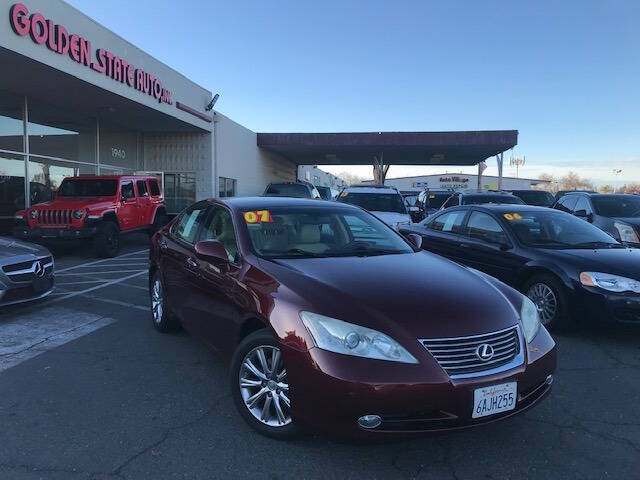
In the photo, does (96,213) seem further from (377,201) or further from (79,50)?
(377,201)

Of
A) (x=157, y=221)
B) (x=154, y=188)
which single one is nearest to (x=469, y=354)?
(x=157, y=221)

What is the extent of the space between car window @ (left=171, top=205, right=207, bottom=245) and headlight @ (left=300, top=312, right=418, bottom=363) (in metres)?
2.32

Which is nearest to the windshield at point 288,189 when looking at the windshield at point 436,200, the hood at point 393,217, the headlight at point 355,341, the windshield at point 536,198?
the windshield at point 436,200

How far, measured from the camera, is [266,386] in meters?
3.17

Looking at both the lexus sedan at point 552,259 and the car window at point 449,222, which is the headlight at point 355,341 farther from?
the car window at point 449,222

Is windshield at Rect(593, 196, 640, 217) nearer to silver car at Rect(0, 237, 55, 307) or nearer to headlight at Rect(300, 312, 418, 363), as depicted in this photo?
headlight at Rect(300, 312, 418, 363)

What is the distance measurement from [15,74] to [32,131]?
3.87 meters

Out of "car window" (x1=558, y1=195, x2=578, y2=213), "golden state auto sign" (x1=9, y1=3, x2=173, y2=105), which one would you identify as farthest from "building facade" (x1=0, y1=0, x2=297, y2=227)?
"car window" (x1=558, y1=195, x2=578, y2=213)

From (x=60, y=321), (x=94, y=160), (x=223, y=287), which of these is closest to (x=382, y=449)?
(x=223, y=287)

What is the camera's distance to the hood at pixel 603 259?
520 centimetres

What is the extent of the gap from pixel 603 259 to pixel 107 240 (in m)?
9.96

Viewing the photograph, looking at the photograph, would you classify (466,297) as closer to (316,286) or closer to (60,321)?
(316,286)

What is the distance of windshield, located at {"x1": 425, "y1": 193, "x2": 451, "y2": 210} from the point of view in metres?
18.5

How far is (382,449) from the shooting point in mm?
3074
